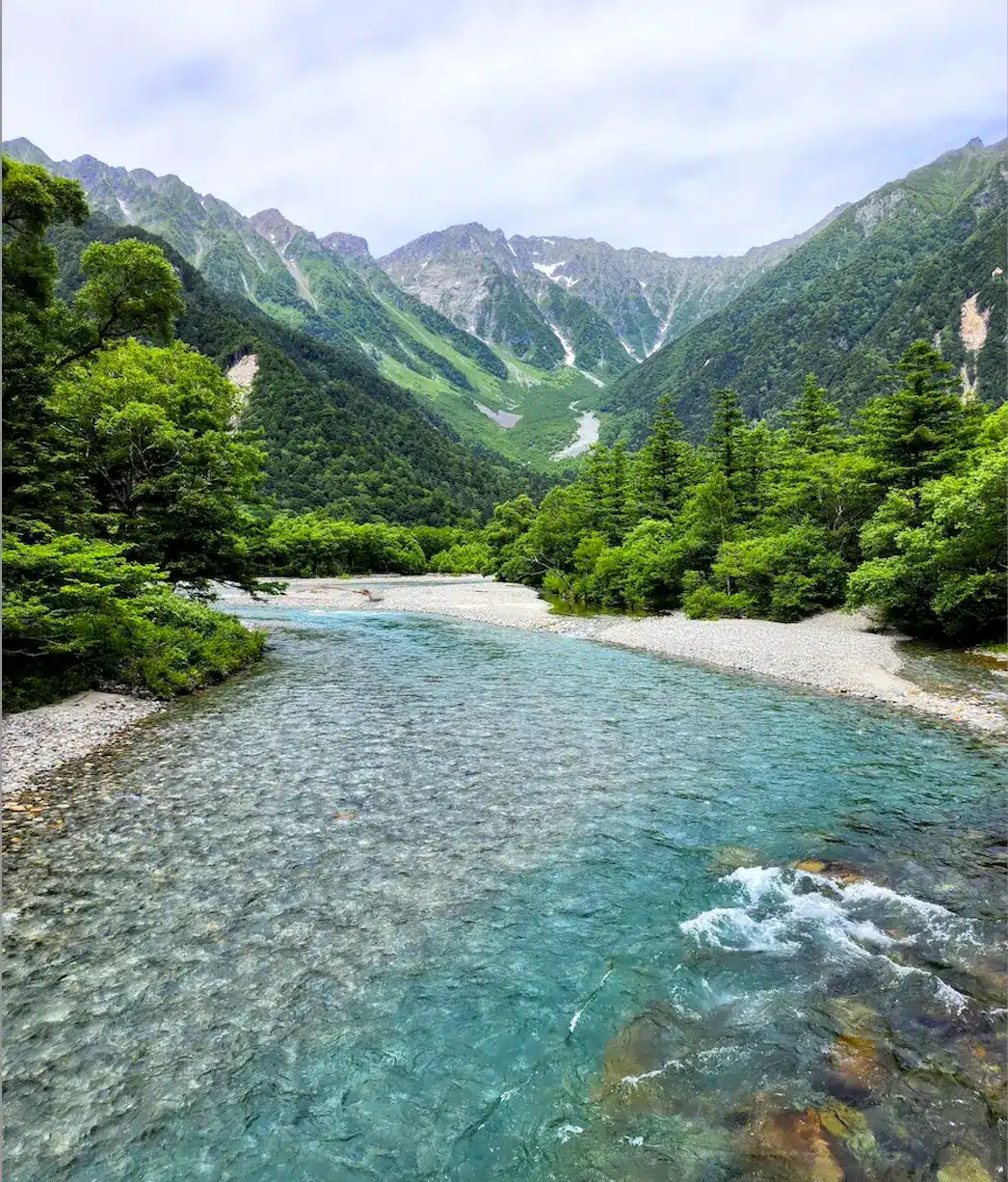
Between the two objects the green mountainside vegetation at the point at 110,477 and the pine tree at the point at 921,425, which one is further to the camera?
the pine tree at the point at 921,425

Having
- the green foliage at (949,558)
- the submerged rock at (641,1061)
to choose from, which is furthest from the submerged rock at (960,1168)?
the green foliage at (949,558)

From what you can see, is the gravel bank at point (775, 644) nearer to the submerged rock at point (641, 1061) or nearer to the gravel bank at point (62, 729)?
the submerged rock at point (641, 1061)

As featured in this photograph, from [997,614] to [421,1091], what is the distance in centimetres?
2838

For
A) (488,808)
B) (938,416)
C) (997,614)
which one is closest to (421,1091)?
(488,808)

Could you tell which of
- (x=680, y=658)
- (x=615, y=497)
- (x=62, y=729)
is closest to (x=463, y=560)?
(x=615, y=497)

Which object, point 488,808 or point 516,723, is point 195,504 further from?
point 488,808

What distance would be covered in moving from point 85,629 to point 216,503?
8642 millimetres

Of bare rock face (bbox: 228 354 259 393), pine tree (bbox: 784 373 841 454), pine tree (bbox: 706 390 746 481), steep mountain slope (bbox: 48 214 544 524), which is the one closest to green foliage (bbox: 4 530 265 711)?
pine tree (bbox: 706 390 746 481)

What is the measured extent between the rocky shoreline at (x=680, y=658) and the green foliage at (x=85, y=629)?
83cm

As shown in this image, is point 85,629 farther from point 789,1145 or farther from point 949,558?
point 949,558

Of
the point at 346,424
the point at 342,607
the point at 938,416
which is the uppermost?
the point at 346,424

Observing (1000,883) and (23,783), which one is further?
(23,783)

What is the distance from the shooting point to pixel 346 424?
15962 cm

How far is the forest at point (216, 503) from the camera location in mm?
18578
